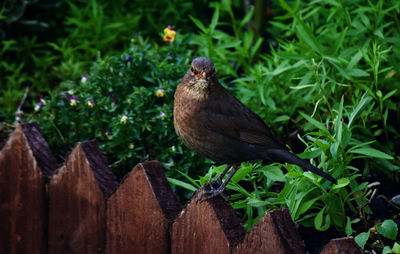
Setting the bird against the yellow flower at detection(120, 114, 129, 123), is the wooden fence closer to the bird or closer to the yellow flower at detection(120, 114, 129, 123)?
the bird

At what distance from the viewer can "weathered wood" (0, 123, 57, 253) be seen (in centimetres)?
274

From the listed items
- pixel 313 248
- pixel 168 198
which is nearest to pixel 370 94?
pixel 313 248

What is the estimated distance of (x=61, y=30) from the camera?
195 inches

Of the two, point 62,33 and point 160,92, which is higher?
point 160,92

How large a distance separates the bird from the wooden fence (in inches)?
12.0

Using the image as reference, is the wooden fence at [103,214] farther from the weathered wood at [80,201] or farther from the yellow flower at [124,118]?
the yellow flower at [124,118]

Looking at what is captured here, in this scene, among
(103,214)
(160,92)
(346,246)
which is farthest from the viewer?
(160,92)

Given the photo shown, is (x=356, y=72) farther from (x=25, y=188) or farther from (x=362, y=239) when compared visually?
(x=25, y=188)

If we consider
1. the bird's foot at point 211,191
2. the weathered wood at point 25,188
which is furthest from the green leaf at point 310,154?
the weathered wood at point 25,188

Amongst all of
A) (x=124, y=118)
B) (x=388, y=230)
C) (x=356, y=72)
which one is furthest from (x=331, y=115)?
(x=124, y=118)

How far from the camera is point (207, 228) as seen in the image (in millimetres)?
2113

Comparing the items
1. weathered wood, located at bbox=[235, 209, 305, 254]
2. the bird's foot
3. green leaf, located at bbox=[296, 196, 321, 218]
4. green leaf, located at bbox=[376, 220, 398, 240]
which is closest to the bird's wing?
the bird's foot

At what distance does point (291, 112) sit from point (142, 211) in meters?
1.28

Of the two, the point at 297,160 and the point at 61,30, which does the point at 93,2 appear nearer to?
the point at 61,30
